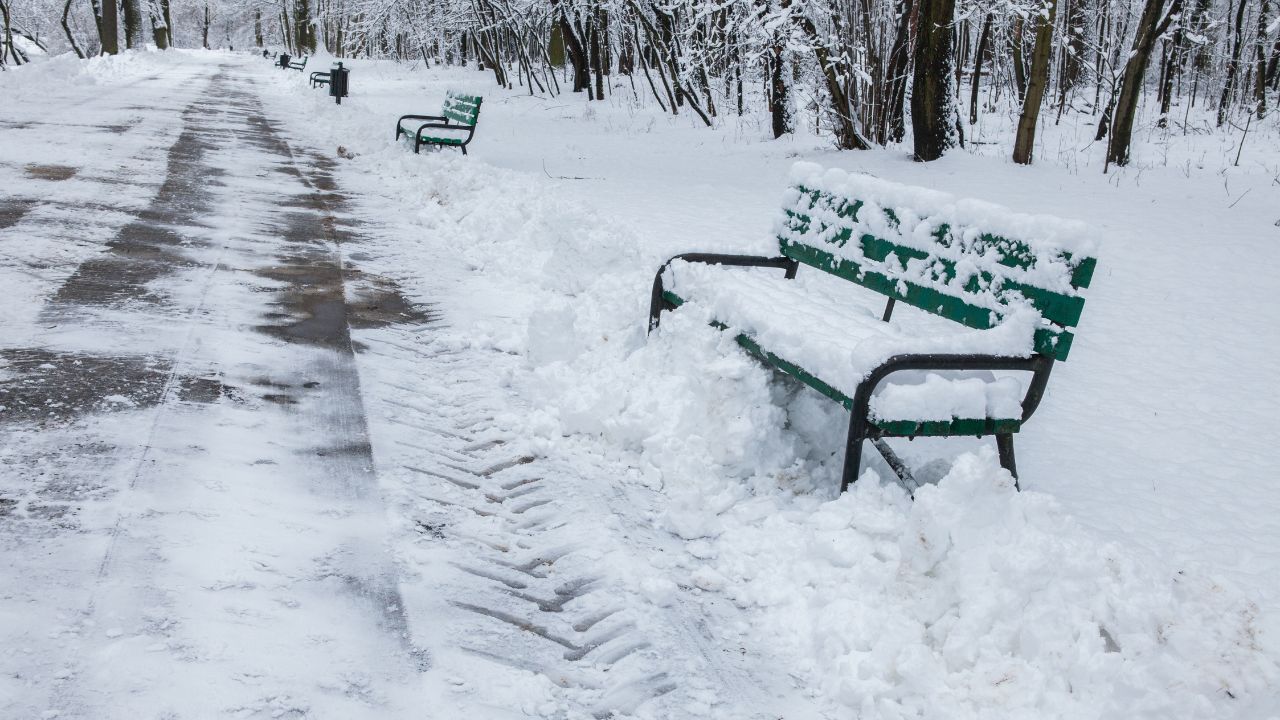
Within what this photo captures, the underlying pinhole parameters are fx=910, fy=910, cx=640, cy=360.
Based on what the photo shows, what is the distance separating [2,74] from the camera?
18.5m

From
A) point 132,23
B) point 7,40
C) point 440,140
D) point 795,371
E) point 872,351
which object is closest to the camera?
point 872,351

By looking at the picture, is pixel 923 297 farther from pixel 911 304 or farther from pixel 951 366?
pixel 951 366

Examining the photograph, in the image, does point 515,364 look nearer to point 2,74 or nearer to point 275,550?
point 275,550

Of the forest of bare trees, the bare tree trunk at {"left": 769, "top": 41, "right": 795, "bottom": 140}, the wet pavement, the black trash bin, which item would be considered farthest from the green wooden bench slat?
the black trash bin

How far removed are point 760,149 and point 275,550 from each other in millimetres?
11752

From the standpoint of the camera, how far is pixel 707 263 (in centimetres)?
482

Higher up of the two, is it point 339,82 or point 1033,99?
point 339,82

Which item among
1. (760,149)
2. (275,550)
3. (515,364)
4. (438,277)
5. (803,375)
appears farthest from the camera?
(760,149)

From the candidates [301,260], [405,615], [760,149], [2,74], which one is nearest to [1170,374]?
[405,615]

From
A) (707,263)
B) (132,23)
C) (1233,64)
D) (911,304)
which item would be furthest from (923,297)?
(132,23)

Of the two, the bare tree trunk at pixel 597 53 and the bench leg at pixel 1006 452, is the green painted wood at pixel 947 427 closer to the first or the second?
the bench leg at pixel 1006 452

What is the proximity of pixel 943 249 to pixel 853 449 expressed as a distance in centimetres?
115

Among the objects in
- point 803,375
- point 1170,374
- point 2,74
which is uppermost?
point 2,74

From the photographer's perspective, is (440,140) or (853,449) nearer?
(853,449)
